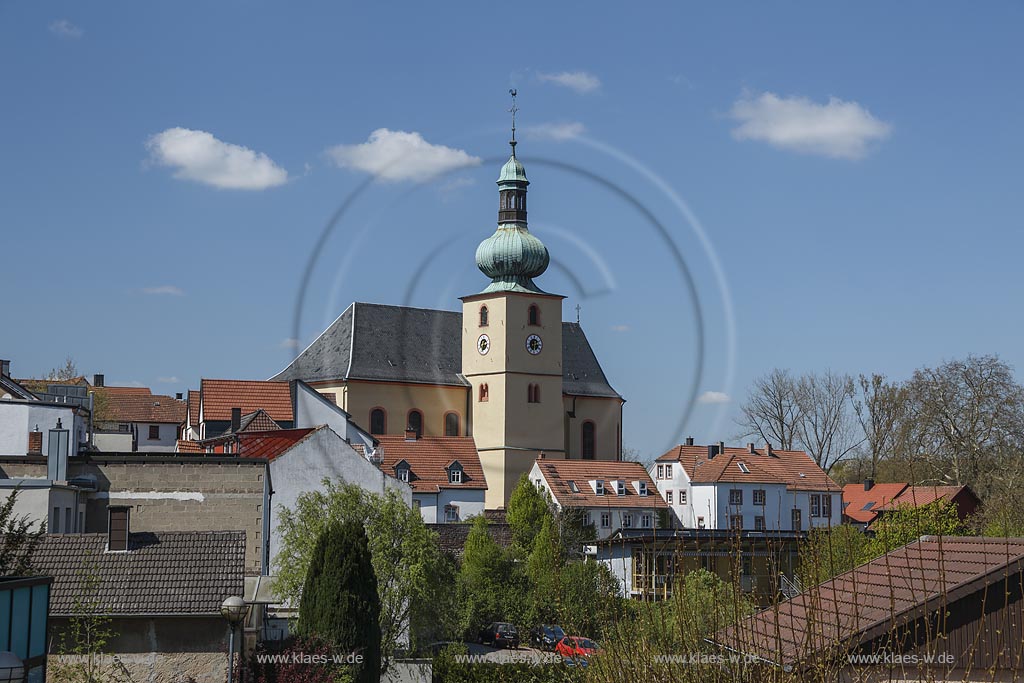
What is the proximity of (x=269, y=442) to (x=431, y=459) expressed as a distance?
29.0 metres

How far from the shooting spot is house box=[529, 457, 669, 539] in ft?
216

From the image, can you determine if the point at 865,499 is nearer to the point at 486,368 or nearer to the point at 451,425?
the point at 486,368

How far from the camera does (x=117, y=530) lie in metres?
23.2

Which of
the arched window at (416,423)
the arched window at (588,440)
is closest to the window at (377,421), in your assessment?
the arched window at (416,423)

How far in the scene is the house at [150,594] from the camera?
21547 mm

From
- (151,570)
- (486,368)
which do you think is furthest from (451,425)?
(151,570)

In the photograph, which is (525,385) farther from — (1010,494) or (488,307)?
(1010,494)

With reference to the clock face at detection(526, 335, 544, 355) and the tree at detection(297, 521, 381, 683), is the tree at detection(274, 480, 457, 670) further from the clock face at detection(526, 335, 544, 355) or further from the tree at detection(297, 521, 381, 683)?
the clock face at detection(526, 335, 544, 355)

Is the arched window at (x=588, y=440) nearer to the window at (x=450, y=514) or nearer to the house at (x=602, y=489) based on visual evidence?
the house at (x=602, y=489)

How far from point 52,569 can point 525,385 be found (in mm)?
60787

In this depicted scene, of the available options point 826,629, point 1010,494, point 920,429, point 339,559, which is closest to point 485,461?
point 920,429

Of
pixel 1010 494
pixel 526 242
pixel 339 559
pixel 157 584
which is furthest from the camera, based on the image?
pixel 526 242

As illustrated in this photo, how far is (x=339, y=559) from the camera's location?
83.1ft

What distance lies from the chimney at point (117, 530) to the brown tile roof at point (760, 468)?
47.5m
